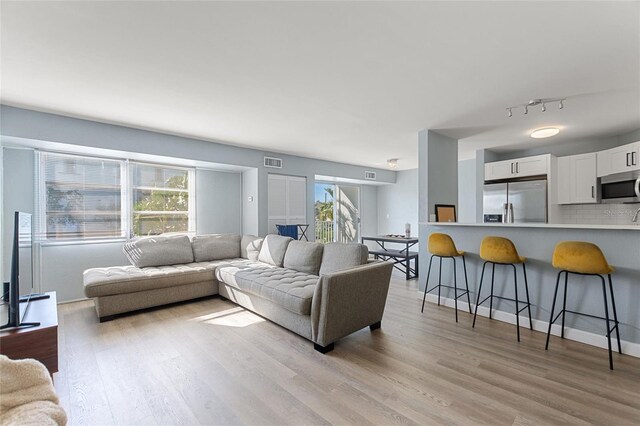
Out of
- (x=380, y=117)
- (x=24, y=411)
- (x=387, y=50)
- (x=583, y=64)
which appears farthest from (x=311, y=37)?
(x=24, y=411)

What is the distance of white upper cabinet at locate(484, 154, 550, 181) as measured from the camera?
4590 millimetres

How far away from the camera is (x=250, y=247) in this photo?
465 centimetres

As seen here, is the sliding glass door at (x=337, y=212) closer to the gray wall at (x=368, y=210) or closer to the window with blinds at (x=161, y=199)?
the gray wall at (x=368, y=210)

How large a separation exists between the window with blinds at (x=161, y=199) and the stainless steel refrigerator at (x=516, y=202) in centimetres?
536

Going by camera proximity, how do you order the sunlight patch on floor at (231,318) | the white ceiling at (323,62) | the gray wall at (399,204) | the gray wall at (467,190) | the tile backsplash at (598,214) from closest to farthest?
the white ceiling at (323,62), the sunlight patch on floor at (231,318), the tile backsplash at (598,214), the gray wall at (467,190), the gray wall at (399,204)

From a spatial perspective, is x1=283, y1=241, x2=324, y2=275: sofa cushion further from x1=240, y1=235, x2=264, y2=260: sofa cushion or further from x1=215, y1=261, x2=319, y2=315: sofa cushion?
x1=240, y1=235, x2=264, y2=260: sofa cushion

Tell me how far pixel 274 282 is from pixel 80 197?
125 inches

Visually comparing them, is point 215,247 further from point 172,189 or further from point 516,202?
point 516,202

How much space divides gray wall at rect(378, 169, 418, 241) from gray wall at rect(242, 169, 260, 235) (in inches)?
169

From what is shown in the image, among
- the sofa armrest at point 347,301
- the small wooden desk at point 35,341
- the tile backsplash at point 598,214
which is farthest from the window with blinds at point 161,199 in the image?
the tile backsplash at point 598,214

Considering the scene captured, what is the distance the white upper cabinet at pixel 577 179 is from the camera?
14.0ft

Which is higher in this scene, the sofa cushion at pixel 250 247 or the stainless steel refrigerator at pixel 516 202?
the stainless steel refrigerator at pixel 516 202

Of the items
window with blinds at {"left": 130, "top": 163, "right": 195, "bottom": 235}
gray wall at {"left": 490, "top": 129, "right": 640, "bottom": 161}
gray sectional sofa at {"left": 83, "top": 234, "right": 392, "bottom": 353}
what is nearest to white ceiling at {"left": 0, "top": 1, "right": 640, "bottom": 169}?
gray wall at {"left": 490, "top": 129, "right": 640, "bottom": 161}

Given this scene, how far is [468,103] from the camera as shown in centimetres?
307
